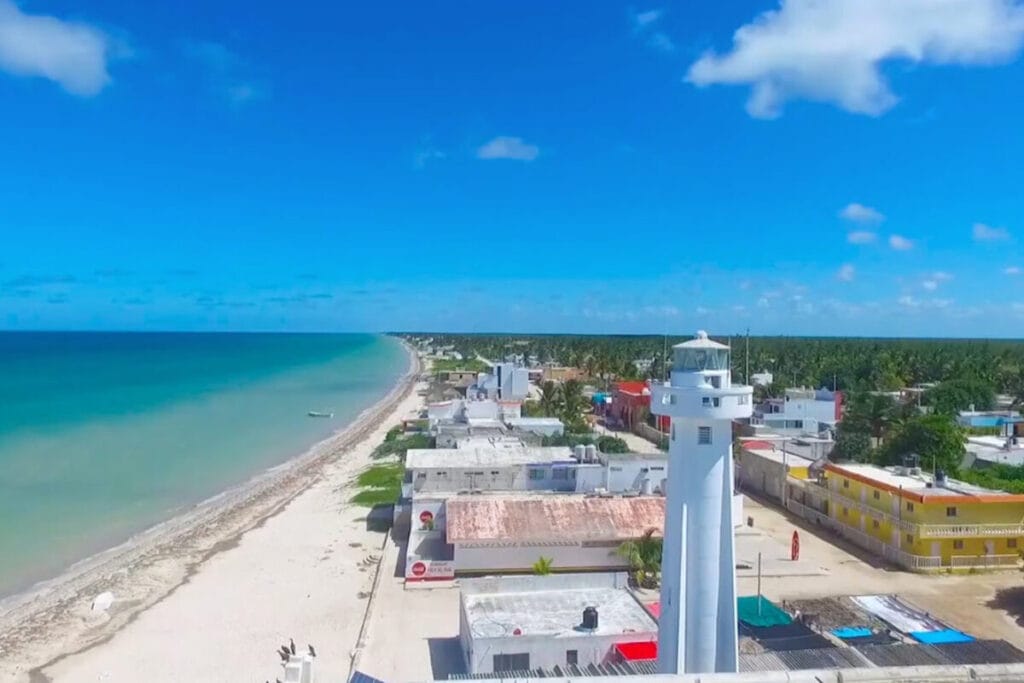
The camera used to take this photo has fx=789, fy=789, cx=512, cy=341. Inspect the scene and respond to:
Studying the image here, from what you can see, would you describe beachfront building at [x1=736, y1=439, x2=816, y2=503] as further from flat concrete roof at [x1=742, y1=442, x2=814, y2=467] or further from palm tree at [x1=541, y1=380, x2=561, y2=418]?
palm tree at [x1=541, y1=380, x2=561, y2=418]

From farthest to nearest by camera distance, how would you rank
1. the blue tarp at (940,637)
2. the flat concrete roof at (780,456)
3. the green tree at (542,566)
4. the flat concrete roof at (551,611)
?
1. the flat concrete roof at (780,456)
2. the green tree at (542,566)
3. the blue tarp at (940,637)
4. the flat concrete roof at (551,611)

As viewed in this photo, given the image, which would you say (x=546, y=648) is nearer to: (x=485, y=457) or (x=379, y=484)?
(x=485, y=457)

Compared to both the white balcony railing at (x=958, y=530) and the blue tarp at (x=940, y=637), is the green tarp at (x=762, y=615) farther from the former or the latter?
the white balcony railing at (x=958, y=530)

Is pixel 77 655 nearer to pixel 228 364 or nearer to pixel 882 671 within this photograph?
pixel 882 671

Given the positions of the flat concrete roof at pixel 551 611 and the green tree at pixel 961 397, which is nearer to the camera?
the flat concrete roof at pixel 551 611

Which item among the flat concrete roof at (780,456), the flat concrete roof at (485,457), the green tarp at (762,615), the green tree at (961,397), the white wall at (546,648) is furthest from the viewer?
the green tree at (961,397)

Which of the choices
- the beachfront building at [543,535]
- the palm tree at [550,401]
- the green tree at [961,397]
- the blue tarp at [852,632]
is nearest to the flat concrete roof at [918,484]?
the blue tarp at [852,632]

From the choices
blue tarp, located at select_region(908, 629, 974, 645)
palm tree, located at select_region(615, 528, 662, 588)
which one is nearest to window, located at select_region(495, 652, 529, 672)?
palm tree, located at select_region(615, 528, 662, 588)
